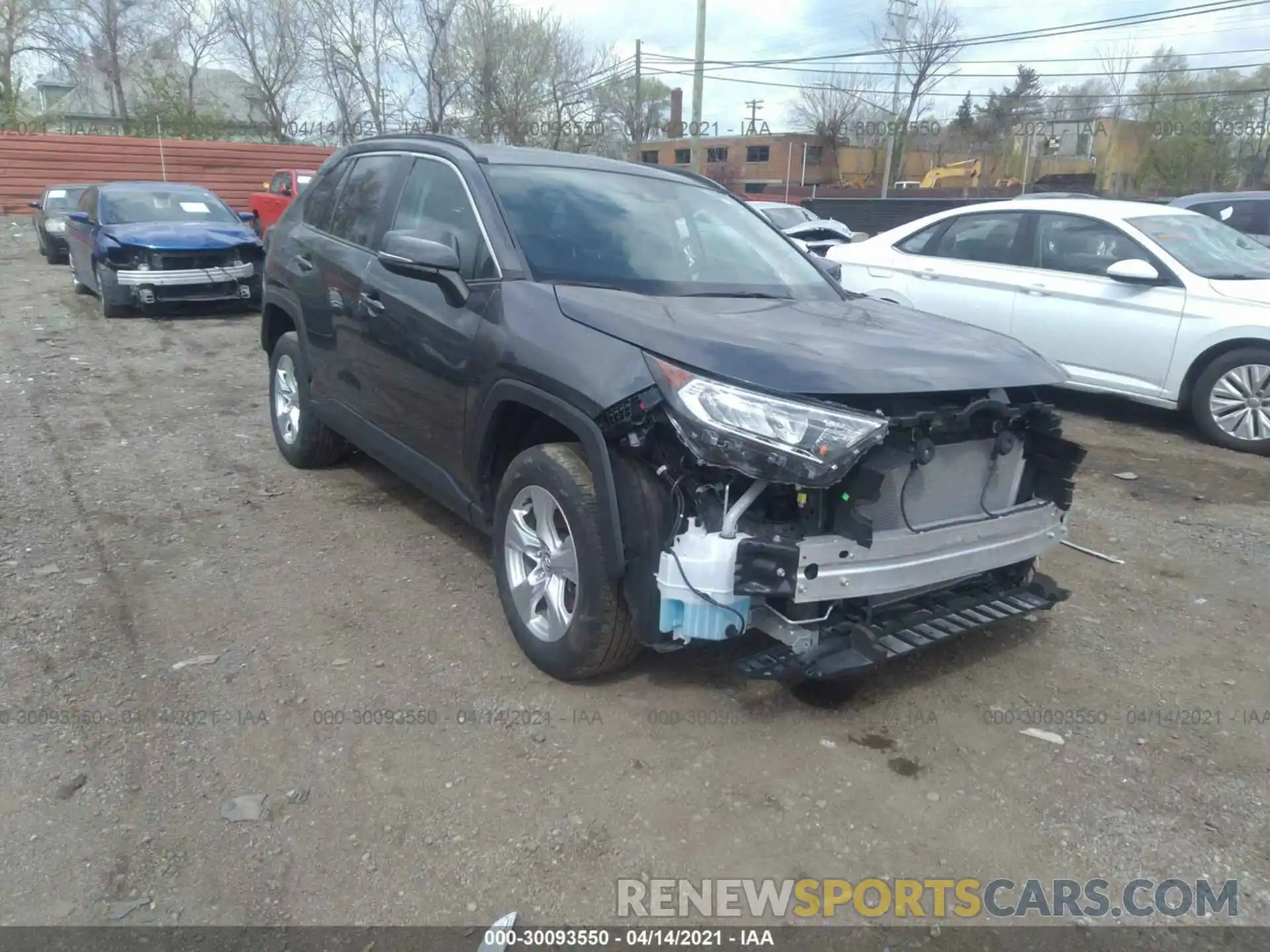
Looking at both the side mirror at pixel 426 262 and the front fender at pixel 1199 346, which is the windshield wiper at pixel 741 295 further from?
the front fender at pixel 1199 346

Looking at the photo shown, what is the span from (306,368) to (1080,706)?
4.11 metres

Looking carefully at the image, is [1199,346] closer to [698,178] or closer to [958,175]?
[698,178]

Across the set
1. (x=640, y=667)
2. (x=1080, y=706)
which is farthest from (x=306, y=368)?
(x=1080, y=706)

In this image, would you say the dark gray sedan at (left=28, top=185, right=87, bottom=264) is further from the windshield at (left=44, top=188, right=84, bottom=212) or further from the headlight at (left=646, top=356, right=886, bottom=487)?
the headlight at (left=646, top=356, right=886, bottom=487)

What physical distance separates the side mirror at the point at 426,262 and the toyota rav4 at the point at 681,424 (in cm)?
2

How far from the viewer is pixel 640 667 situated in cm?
362

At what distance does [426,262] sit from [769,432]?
154 cm

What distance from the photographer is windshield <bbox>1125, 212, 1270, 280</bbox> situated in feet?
22.7

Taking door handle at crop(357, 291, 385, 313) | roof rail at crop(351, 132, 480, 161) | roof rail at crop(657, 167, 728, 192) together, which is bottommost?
door handle at crop(357, 291, 385, 313)

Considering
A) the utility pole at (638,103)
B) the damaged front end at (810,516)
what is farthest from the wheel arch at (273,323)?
the utility pole at (638,103)

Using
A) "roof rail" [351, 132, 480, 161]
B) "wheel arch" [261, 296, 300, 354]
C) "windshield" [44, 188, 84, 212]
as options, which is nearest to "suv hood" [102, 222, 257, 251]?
"wheel arch" [261, 296, 300, 354]

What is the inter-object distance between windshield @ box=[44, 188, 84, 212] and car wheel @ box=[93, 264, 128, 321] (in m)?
7.37

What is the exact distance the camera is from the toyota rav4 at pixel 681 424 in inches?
113

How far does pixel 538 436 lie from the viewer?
11.9 feet
